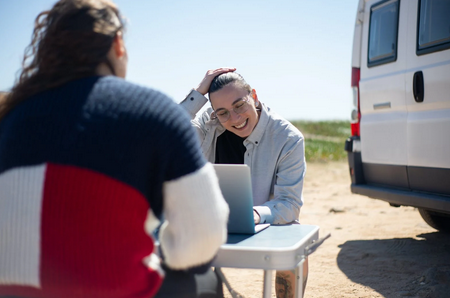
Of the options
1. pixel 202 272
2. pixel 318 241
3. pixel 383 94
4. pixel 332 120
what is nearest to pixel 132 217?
pixel 202 272

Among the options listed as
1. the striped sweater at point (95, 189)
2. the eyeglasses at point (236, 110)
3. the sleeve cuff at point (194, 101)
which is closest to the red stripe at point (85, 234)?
the striped sweater at point (95, 189)

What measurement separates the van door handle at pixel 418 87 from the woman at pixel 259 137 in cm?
140

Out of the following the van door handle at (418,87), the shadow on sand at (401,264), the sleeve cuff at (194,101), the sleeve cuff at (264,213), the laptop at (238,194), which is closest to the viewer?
the laptop at (238,194)

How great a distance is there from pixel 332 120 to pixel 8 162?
3991 cm

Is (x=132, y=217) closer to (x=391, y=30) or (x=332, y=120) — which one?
(x=391, y=30)

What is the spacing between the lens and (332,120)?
40000 mm

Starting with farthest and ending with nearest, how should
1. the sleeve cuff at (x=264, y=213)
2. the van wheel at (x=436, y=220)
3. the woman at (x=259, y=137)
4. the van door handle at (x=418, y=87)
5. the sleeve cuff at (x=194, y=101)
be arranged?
the van wheel at (x=436, y=220)
the van door handle at (x=418, y=87)
the sleeve cuff at (x=194, y=101)
the woman at (x=259, y=137)
the sleeve cuff at (x=264, y=213)

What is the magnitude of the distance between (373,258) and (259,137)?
212 centimetres

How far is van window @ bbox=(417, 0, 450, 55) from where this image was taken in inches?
143

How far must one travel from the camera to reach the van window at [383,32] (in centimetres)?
430

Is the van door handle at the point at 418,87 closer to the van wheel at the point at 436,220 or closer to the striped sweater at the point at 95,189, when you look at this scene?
the van wheel at the point at 436,220

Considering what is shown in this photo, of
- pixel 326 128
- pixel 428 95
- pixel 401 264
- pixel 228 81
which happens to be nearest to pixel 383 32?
pixel 428 95

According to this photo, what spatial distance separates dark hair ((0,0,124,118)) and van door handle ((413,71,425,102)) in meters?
3.00

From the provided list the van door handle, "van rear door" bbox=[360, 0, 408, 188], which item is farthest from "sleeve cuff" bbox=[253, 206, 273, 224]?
"van rear door" bbox=[360, 0, 408, 188]
